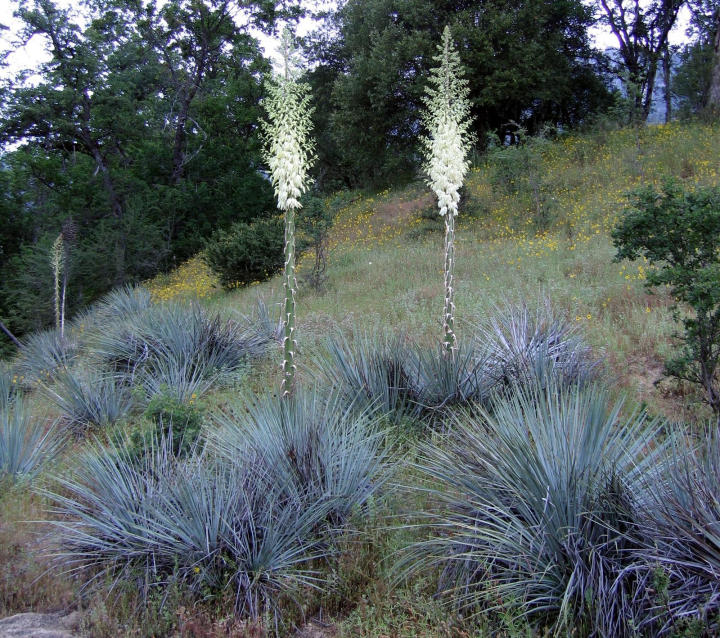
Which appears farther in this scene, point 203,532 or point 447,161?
point 447,161

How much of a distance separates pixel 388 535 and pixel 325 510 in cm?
40

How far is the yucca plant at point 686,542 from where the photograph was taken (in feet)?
8.25

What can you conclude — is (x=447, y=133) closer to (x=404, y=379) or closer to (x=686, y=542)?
(x=404, y=379)

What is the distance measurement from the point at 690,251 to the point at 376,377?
291 centimetres

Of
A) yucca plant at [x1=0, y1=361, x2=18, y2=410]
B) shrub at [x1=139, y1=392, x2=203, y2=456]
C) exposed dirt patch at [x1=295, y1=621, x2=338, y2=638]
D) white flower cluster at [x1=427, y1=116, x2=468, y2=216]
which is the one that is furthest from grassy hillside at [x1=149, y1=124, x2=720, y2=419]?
yucca plant at [x1=0, y1=361, x2=18, y2=410]

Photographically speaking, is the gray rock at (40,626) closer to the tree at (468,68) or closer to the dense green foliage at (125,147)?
the dense green foliage at (125,147)

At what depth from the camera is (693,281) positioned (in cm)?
515

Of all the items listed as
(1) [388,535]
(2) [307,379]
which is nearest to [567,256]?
(2) [307,379]

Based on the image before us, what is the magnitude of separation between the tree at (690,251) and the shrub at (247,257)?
39.2 feet

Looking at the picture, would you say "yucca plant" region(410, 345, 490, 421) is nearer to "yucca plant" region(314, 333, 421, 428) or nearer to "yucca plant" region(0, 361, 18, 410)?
"yucca plant" region(314, 333, 421, 428)


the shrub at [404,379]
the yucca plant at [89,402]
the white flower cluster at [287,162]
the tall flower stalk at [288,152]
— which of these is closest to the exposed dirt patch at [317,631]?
the tall flower stalk at [288,152]

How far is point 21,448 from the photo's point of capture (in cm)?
544

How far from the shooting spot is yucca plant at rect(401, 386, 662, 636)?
110 inches

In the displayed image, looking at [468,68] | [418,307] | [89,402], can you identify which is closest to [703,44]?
[468,68]
